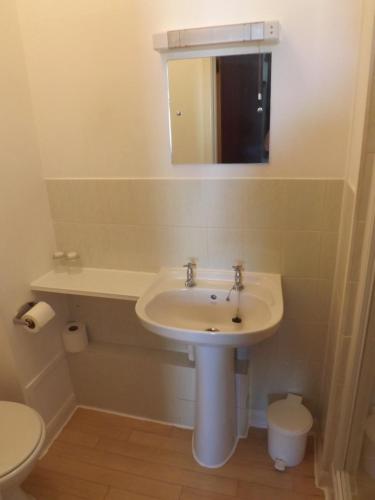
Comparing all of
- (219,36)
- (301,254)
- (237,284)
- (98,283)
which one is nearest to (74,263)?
(98,283)

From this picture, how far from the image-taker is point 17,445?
1.33m

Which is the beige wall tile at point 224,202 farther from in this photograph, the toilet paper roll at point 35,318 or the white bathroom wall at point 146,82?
the toilet paper roll at point 35,318

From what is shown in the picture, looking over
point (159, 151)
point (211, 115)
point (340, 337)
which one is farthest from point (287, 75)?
point (340, 337)

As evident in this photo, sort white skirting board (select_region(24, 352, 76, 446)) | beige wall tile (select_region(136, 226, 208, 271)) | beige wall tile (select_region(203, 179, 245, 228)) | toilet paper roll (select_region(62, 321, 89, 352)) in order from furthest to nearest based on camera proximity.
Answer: toilet paper roll (select_region(62, 321, 89, 352)) → white skirting board (select_region(24, 352, 76, 446)) → beige wall tile (select_region(136, 226, 208, 271)) → beige wall tile (select_region(203, 179, 245, 228))

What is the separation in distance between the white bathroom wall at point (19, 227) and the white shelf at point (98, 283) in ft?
0.26

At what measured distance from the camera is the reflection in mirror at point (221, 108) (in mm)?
1346

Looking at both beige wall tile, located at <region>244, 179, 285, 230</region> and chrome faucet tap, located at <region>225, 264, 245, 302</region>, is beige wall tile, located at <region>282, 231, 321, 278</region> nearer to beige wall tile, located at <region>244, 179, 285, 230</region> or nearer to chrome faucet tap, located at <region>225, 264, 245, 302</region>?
beige wall tile, located at <region>244, 179, 285, 230</region>

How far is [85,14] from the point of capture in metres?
1.42

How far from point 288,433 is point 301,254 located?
810mm

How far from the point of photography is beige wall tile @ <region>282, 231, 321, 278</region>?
58.3 inches

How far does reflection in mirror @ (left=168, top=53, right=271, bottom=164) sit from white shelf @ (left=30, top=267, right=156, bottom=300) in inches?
24.0

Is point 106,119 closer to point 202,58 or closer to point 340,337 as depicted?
point 202,58

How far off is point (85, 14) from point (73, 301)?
4.48 ft

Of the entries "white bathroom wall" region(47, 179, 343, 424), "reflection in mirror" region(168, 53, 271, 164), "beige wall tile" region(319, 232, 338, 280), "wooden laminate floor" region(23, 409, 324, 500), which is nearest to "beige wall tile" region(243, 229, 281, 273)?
"white bathroom wall" region(47, 179, 343, 424)
